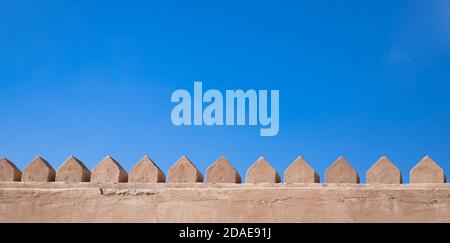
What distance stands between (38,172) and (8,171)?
30 centimetres

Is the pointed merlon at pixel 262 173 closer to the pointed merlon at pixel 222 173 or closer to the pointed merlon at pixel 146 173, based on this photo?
the pointed merlon at pixel 222 173

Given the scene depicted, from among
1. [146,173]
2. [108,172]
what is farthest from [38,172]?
[146,173]

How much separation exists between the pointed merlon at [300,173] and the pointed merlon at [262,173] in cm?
11

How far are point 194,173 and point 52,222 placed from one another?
1.35 metres

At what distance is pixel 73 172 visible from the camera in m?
5.42

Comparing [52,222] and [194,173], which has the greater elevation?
[194,173]

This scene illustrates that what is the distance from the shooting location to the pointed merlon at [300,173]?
5121 millimetres

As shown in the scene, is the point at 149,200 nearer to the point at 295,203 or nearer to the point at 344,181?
the point at 295,203

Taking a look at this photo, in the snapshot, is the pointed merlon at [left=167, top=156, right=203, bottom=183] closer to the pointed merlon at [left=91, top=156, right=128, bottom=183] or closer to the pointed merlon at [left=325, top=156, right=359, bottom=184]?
the pointed merlon at [left=91, top=156, right=128, bottom=183]

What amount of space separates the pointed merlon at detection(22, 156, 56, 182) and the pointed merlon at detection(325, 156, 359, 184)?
8.47 feet

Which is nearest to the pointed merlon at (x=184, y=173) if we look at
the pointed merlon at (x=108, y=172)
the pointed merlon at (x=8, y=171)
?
the pointed merlon at (x=108, y=172)

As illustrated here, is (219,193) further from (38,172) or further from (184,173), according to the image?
(38,172)

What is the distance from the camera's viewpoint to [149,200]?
514 cm
